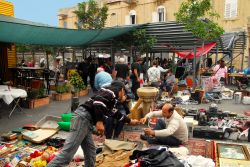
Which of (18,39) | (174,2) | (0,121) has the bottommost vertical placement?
(0,121)

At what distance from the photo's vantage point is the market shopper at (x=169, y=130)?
4.98m

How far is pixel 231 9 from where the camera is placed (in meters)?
22.7

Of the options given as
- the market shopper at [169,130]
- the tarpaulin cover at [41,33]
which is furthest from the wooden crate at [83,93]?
the market shopper at [169,130]

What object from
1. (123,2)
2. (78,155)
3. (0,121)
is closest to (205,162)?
(78,155)

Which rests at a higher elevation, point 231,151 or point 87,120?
point 87,120

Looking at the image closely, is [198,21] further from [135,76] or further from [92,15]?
[92,15]

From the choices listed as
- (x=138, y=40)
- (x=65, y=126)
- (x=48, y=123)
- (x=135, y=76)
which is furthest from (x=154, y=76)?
(x=65, y=126)

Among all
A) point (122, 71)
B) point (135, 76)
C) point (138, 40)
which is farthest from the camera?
point (138, 40)

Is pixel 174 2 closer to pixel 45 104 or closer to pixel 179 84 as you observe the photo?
pixel 179 84

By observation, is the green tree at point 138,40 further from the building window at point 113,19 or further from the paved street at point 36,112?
the building window at point 113,19

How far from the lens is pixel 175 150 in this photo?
4.88 m

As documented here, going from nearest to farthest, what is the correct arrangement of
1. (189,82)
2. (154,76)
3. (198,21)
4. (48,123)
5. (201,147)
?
(201,147)
(48,123)
(198,21)
(154,76)
(189,82)

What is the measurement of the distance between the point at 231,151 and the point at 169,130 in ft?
3.85

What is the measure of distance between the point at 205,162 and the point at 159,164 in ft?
2.78
